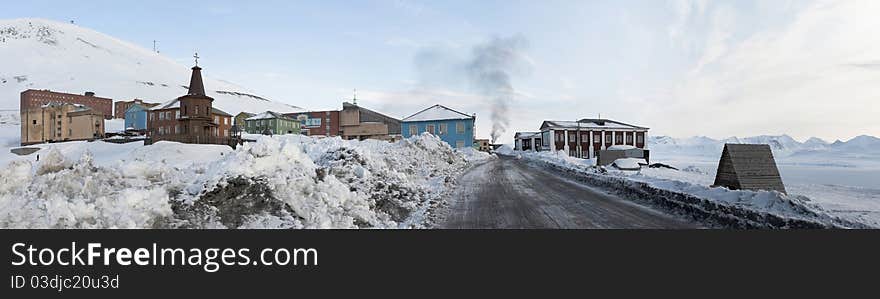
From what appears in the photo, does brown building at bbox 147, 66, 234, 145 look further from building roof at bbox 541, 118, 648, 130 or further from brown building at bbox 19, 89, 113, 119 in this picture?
building roof at bbox 541, 118, 648, 130

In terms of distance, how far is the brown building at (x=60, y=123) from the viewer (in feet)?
115

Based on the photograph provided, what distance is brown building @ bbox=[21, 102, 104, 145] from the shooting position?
35094 millimetres

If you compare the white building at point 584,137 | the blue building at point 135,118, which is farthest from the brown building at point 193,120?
the white building at point 584,137

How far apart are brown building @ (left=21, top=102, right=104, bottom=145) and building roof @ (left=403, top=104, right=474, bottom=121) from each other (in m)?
37.4

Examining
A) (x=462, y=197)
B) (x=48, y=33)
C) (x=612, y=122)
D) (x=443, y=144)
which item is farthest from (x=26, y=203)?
(x=48, y=33)

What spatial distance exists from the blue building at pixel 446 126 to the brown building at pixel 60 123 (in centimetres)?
3627

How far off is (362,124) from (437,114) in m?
11.9

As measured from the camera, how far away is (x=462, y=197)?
482 inches

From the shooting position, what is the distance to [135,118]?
36.2 meters

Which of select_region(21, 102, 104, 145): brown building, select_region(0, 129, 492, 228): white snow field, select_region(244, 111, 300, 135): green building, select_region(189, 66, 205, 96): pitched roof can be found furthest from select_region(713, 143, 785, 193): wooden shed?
select_region(21, 102, 104, 145): brown building

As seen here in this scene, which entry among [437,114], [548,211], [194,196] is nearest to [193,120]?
[194,196]
